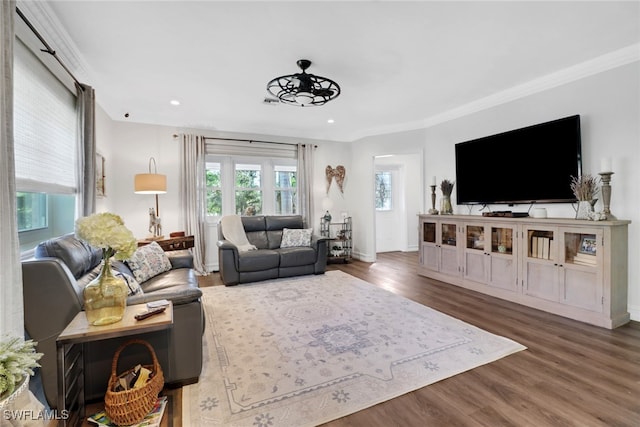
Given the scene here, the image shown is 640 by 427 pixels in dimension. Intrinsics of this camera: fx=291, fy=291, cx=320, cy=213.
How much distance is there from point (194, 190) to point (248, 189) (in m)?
1.00

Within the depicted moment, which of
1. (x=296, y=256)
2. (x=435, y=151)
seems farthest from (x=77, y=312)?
(x=435, y=151)

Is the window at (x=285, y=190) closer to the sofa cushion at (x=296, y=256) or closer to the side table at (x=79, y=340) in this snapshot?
the sofa cushion at (x=296, y=256)

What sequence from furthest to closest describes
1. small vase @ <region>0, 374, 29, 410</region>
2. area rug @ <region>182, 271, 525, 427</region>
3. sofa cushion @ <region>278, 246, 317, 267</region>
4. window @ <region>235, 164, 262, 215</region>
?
window @ <region>235, 164, 262, 215</region>
sofa cushion @ <region>278, 246, 317, 267</region>
area rug @ <region>182, 271, 525, 427</region>
small vase @ <region>0, 374, 29, 410</region>

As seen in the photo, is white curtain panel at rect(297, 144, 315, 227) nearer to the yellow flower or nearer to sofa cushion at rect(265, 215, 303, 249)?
sofa cushion at rect(265, 215, 303, 249)

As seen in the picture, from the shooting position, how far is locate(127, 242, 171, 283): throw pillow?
2758 mm

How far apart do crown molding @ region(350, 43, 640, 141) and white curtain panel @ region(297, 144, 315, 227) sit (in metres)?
2.15

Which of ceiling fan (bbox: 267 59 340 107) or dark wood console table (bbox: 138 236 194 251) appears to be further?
dark wood console table (bbox: 138 236 194 251)

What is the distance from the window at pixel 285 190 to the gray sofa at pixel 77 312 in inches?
149

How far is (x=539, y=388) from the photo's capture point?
186 centimetres

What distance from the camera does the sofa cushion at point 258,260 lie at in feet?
14.1

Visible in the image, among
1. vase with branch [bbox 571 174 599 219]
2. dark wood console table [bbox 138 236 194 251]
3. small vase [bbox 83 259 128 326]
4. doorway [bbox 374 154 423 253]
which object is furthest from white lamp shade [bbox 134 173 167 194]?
vase with branch [bbox 571 174 599 219]

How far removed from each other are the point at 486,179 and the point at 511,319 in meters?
1.95

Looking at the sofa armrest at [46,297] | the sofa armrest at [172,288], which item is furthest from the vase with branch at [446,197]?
the sofa armrest at [46,297]

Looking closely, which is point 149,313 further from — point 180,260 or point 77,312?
point 180,260
